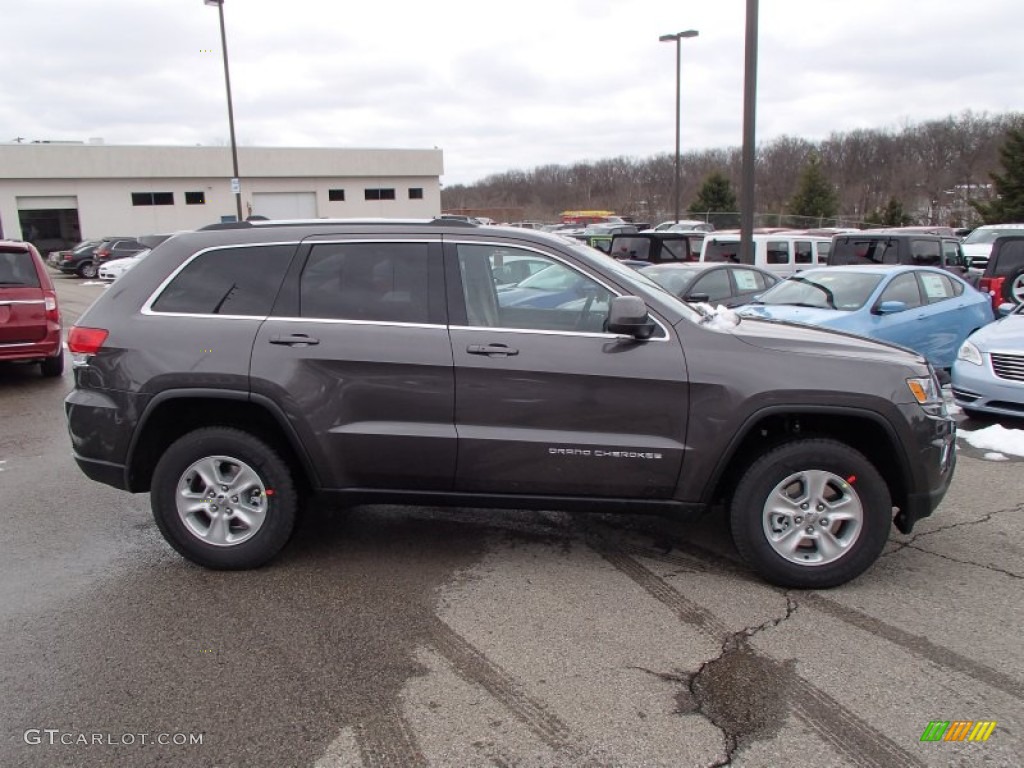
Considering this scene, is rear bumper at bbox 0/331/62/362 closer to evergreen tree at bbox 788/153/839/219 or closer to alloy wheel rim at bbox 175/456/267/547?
alloy wheel rim at bbox 175/456/267/547

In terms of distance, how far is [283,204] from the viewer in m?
49.2

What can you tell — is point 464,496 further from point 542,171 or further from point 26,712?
point 542,171

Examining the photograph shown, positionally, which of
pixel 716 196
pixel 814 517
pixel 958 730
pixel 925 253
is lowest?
pixel 958 730

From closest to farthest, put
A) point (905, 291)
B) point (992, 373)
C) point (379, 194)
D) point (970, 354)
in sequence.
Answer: point (992, 373)
point (970, 354)
point (905, 291)
point (379, 194)

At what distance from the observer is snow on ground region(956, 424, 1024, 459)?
673 centimetres

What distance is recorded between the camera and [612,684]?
10.5 feet

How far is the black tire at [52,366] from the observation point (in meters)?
10.3

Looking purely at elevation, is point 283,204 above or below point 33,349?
above

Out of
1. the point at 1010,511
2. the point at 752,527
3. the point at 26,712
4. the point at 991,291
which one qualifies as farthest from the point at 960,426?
the point at 26,712

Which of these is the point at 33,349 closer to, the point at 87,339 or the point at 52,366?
the point at 52,366

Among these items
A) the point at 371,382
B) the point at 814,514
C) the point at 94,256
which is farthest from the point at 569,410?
the point at 94,256

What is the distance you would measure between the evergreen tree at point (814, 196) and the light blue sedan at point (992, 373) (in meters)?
44.0

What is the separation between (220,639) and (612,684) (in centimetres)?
178

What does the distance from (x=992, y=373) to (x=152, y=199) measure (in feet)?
155
